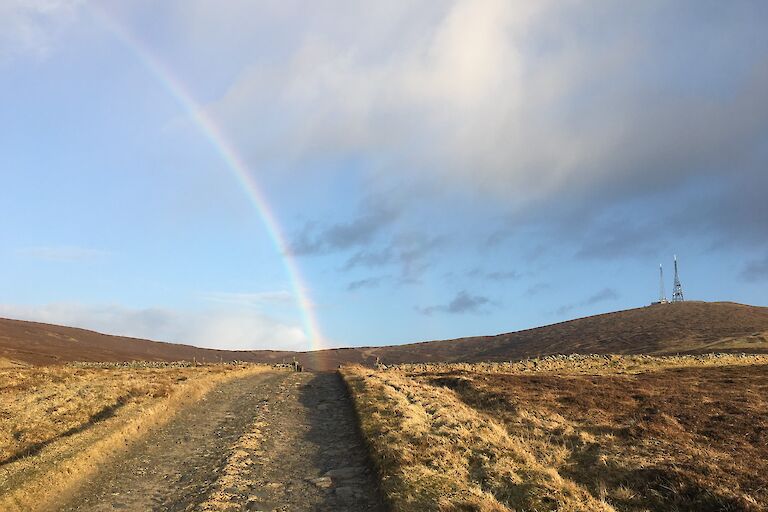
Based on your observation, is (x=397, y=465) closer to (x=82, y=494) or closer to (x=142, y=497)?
(x=142, y=497)

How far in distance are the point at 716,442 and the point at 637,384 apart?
20440 millimetres

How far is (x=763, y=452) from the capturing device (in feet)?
62.7

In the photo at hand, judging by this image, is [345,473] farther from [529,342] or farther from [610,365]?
[529,342]

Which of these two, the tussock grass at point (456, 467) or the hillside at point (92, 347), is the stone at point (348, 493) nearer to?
the tussock grass at point (456, 467)

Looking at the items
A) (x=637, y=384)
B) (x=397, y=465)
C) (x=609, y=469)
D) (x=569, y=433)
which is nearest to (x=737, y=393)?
(x=637, y=384)

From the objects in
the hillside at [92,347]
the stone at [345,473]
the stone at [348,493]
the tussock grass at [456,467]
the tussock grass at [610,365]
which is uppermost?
the hillside at [92,347]

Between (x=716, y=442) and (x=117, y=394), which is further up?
(x=117, y=394)

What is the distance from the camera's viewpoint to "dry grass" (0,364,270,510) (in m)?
13.9

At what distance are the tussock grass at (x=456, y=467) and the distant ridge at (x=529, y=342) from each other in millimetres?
61672

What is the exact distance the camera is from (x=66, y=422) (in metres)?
21.5

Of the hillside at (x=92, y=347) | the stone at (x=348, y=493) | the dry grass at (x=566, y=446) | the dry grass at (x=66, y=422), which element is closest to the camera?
the dry grass at (x=566, y=446)

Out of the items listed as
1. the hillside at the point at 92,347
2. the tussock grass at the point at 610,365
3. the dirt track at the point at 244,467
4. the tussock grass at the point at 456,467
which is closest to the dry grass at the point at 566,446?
the tussock grass at the point at 456,467

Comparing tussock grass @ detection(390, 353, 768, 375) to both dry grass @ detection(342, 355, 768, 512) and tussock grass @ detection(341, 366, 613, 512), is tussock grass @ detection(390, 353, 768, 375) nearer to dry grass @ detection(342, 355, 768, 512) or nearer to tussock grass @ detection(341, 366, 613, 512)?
dry grass @ detection(342, 355, 768, 512)

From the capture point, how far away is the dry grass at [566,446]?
1267 centimetres
